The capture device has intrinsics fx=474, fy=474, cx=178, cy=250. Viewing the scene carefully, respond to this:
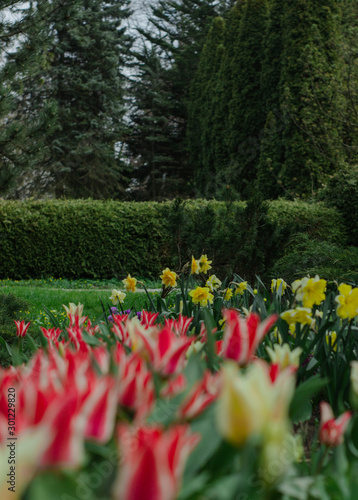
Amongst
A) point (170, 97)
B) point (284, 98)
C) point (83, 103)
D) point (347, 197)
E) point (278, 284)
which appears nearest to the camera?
Result: point (278, 284)

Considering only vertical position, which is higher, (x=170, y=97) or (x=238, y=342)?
(x=170, y=97)

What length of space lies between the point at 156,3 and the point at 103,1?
175 inches

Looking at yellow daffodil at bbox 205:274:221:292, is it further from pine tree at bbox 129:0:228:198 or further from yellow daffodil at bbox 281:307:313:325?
pine tree at bbox 129:0:228:198

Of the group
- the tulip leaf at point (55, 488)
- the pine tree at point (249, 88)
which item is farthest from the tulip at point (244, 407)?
the pine tree at point (249, 88)

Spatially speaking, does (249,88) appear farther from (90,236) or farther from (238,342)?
(238,342)

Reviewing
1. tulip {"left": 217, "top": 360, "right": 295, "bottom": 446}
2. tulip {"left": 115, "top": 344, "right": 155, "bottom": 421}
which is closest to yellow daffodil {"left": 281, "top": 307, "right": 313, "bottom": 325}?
tulip {"left": 115, "top": 344, "right": 155, "bottom": 421}

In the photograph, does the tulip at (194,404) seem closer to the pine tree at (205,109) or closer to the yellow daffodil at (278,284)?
the yellow daffodil at (278,284)

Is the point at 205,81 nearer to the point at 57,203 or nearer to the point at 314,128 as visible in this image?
the point at 314,128

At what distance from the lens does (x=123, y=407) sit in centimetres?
64

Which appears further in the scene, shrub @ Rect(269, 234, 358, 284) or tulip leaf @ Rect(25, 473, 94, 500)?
shrub @ Rect(269, 234, 358, 284)

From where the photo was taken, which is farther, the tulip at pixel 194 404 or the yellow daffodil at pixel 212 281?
the yellow daffodil at pixel 212 281

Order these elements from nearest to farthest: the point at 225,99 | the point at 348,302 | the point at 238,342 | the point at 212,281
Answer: the point at 238,342 < the point at 348,302 < the point at 212,281 < the point at 225,99

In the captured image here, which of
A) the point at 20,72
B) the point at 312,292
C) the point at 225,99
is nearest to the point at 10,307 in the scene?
the point at 312,292

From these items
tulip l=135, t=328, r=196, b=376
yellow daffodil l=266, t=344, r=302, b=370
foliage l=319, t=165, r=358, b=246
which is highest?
foliage l=319, t=165, r=358, b=246
